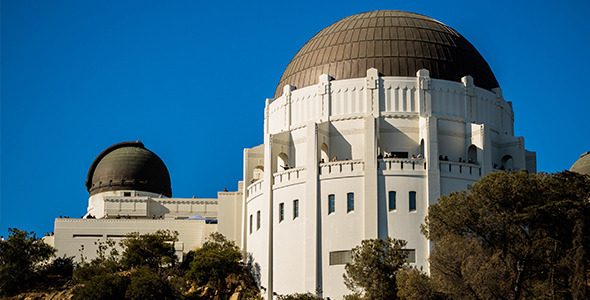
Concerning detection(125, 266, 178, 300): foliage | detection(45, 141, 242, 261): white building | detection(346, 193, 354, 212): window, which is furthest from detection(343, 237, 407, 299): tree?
detection(45, 141, 242, 261): white building

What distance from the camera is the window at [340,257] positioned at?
7490 cm

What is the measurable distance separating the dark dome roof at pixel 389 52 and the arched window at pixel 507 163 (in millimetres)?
6160

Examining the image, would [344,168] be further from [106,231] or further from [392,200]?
[106,231]

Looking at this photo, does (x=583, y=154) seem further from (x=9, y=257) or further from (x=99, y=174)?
(x=9, y=257)

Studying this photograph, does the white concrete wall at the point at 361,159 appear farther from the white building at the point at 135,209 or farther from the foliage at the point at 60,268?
the foliage at the point at 60,268

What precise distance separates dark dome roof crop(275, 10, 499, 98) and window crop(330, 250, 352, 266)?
15181 mm

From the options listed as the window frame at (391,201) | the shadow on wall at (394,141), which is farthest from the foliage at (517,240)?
the shadow on wall at (394,141)

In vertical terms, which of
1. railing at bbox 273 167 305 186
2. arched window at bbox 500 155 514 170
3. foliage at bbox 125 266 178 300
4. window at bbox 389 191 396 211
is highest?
arched window at bbox 500 155 514 170

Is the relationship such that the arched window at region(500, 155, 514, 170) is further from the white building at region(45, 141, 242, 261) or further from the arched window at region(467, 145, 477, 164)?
the white building at region(45, 141, 242, 261)

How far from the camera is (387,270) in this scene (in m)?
68.5

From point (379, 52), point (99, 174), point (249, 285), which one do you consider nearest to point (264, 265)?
point (249, 285)

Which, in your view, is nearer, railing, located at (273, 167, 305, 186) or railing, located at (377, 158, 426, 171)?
railing, located at (377, 158, 426, 171)

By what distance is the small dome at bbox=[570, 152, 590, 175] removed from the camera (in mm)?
100338

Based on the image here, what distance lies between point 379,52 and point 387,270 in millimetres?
21351
